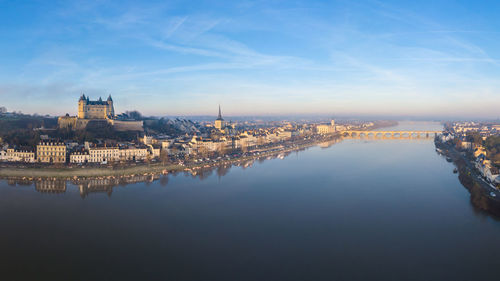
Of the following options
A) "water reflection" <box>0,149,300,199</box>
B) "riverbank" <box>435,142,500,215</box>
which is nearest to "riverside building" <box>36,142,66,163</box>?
"water reflection" <box>0,149,300,199</box>

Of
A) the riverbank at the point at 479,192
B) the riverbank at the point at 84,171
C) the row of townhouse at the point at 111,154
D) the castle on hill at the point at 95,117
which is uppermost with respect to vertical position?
the castle on hill at the point at 95,117

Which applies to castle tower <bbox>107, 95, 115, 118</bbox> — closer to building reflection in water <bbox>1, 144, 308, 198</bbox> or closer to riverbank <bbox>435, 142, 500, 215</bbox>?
building reflection in water <bbox>1, 144, 308, 198</bbox>

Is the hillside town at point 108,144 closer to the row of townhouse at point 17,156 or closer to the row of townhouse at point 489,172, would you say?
the row of townhouse at point 17,156

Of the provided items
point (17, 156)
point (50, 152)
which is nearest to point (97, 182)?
point (50, 152)

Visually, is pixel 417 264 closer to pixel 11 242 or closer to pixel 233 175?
pixel 11 242

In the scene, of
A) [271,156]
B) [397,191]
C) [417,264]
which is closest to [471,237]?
[417,264]

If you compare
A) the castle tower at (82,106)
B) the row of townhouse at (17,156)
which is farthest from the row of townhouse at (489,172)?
the castle tower at (82,106)
